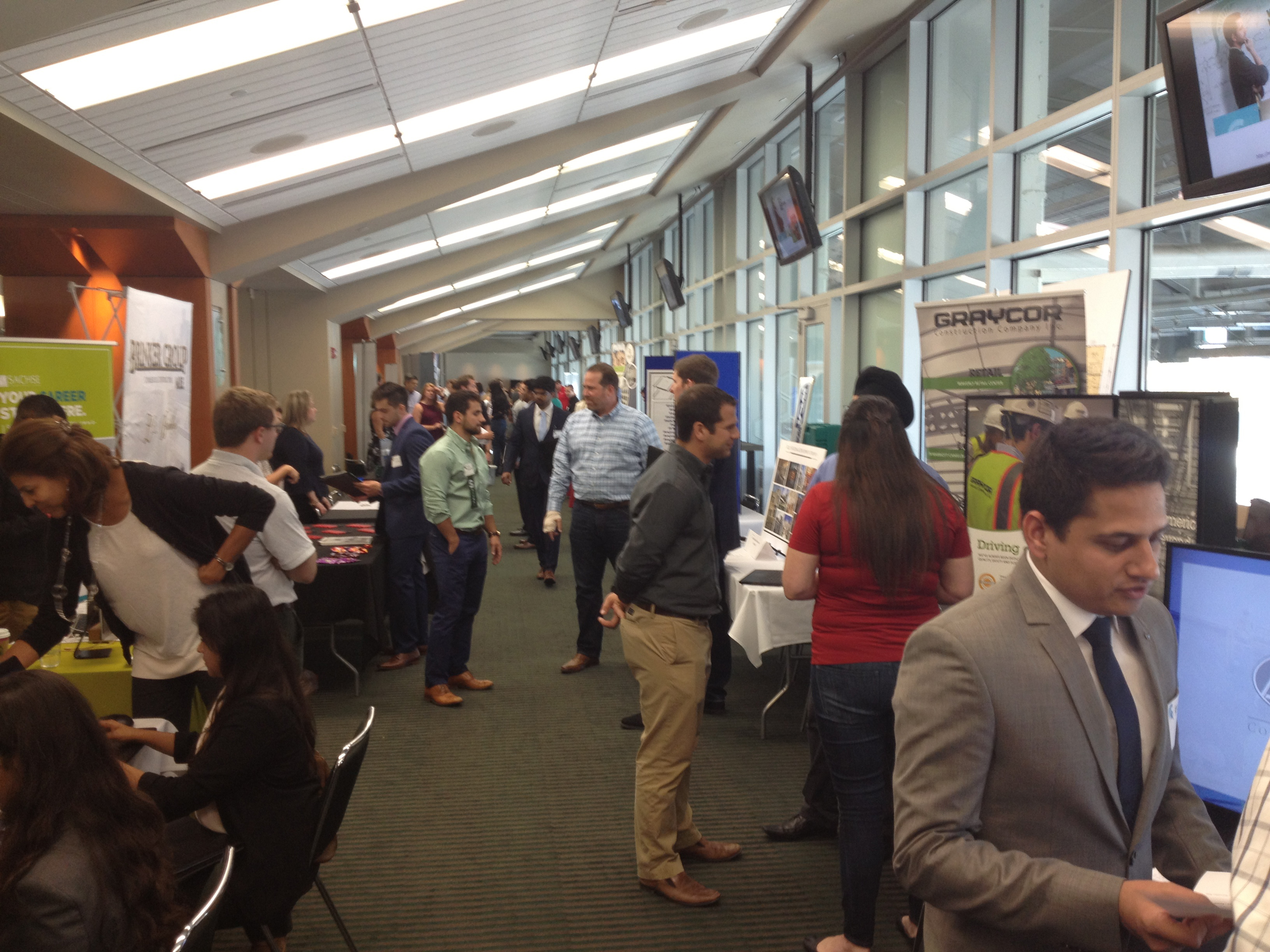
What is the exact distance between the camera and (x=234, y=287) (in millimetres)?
8039

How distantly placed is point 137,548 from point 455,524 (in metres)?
2.20

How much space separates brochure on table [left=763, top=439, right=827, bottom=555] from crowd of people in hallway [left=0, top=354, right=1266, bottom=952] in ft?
0.76

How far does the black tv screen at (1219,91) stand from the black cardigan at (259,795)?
2.92 metres

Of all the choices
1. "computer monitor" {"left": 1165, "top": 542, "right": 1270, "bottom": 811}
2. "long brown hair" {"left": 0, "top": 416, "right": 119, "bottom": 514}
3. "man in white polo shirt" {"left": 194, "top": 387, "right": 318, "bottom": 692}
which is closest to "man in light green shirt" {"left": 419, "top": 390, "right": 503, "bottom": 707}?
"man in white polo shirt" {"left": 194, "top": 387, "right": 318, "bottom": 692}

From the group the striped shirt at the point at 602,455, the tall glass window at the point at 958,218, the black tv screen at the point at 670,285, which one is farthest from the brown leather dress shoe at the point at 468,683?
the black tv screen at the point at 670,285

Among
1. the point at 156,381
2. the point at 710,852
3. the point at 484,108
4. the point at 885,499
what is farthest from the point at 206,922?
the point at 484,108

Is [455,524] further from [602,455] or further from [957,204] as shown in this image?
[957,204]

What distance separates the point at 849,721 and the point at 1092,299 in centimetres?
158

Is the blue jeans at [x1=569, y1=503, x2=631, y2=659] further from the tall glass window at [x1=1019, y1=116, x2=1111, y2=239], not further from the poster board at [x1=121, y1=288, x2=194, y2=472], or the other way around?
the tall glass window at [x1=1019, y1=116, x2=1111, y2=239]

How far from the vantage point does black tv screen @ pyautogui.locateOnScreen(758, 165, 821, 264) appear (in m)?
7.11

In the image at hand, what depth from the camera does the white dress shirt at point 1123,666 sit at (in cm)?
125

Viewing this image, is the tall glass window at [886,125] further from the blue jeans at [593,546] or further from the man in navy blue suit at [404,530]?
the man in navy blue suit at [404,530]

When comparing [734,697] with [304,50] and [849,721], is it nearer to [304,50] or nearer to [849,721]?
[849,721]

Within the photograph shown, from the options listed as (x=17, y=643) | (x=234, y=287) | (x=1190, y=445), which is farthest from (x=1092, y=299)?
(x=234, y=287)
